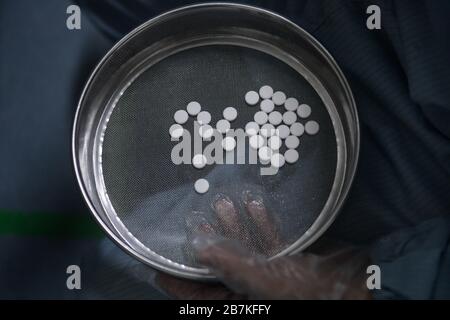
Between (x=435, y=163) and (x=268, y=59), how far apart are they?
10.0 inches

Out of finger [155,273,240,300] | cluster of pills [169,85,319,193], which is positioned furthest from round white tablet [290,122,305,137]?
finger [155,273,240,300]

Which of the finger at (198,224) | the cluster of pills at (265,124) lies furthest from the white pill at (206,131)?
the finger at (198,224)

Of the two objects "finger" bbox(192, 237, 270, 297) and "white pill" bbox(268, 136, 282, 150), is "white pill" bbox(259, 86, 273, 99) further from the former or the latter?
"finger" bbox(192, 237, 270, 297)

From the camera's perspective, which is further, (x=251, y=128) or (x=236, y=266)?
(x=251, y=128)

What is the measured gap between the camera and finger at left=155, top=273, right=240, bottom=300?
77cm

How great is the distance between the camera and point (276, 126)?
858mm

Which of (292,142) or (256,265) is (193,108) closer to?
(292,142)

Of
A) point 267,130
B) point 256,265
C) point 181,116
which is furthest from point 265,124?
point 256,265

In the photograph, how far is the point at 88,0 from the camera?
2.96 ft

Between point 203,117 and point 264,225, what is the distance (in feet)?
0.54

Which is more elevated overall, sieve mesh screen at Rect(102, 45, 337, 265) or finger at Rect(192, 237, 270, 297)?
sieve mesh screen at Rect(102, 45, 337, 265)

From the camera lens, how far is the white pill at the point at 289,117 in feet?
2.79

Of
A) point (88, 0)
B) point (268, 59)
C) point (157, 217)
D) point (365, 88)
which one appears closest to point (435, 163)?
point (365, 88)

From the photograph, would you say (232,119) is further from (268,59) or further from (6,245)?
(6,245)
